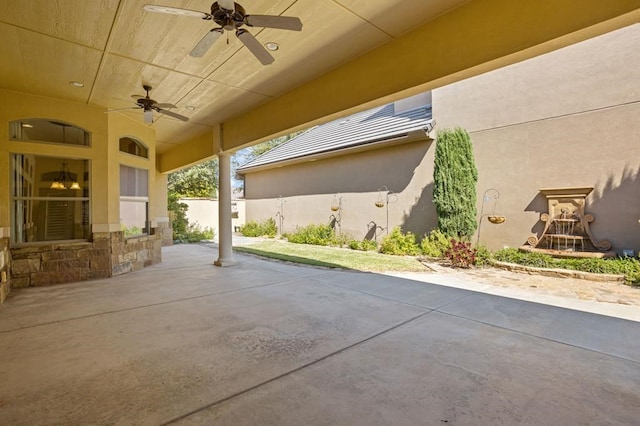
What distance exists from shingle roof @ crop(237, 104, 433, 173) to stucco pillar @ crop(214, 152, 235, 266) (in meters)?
3.89

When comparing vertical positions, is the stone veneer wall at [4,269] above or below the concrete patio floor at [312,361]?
above

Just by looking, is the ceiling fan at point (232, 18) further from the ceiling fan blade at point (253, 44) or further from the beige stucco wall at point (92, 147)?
the beige stucco wall at point (92, 147)

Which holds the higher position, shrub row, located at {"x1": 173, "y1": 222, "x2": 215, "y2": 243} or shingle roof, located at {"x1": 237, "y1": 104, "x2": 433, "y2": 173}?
shingle roof, located at {"x1": 237, "y1": 104, "x2": 433, "y2": 173}

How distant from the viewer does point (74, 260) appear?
5.98m

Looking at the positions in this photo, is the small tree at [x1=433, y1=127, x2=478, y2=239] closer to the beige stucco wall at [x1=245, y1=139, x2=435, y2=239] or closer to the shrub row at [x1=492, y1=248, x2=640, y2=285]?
the beige stucco wall at [x1=245, y1=139, x2=435, y2=239]

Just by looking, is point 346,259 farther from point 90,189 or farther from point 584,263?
point 90,189

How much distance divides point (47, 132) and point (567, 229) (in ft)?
34.8

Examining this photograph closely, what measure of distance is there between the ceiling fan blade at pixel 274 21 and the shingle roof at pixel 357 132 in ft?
17.0

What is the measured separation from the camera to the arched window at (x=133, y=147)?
693 centimetres

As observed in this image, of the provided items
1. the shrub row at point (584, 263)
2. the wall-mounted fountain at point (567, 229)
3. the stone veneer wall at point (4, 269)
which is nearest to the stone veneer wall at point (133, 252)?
the stone veneer wall at point (4, 269)

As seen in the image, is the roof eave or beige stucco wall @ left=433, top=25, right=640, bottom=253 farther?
the roof eave

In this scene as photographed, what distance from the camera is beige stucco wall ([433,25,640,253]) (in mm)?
6320

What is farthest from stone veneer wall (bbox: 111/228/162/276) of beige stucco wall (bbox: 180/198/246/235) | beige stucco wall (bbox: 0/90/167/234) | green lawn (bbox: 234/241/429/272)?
beige stucco wall (bbox: 180/198/246/235)

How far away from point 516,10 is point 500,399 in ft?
10.7
